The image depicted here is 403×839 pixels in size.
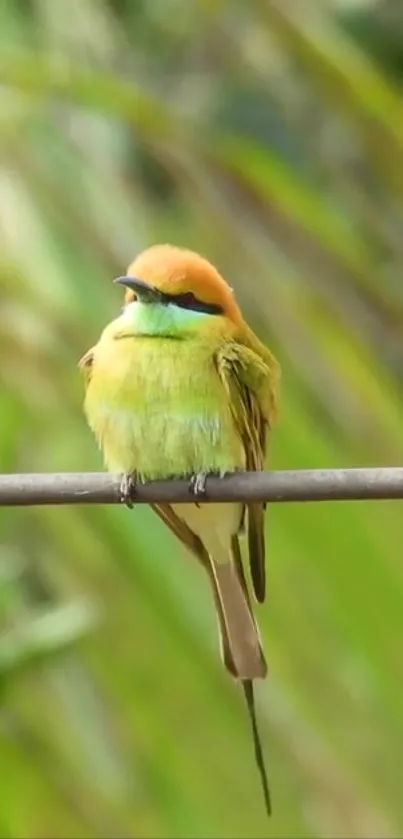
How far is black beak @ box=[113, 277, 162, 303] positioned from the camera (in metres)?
0.98

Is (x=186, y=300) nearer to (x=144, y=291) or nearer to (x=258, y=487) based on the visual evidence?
(x=144, y=291)

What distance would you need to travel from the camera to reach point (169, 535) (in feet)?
4.47

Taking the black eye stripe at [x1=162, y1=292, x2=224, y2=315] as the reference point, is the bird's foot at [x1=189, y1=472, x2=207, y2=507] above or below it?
below

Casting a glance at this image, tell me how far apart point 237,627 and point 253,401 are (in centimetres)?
19

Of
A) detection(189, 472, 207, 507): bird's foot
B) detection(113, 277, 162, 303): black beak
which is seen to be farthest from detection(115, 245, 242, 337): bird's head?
detection(189, 472, 207, 507): bird's foot

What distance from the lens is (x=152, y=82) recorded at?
206 centimetres

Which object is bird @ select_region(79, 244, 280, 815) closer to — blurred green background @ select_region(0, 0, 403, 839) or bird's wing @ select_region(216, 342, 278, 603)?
bird's wing @ select_region(216, 342, 278, 603)

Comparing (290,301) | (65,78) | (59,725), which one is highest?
(65,78)

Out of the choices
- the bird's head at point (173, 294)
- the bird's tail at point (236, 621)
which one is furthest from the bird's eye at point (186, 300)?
the bird's tail at point (236, 621)

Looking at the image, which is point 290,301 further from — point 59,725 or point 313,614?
point 59,725

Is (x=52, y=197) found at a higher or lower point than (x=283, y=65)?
lower

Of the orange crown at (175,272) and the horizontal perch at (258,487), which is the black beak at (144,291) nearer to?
the orange crown at (175,272)

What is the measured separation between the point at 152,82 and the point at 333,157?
0.32m

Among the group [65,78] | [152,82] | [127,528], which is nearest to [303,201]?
[65,78]
